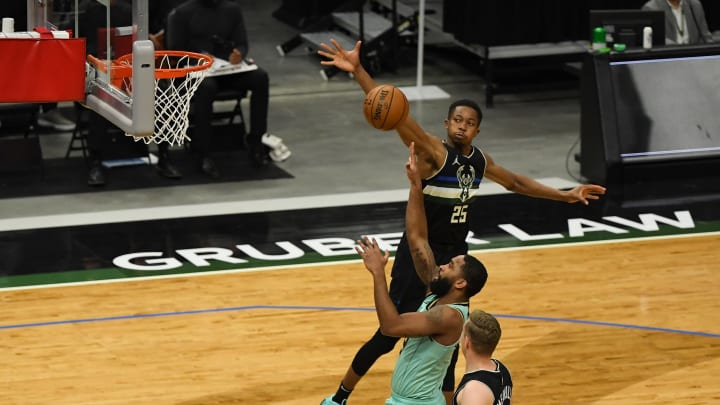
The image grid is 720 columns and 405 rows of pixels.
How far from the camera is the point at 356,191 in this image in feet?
40.5

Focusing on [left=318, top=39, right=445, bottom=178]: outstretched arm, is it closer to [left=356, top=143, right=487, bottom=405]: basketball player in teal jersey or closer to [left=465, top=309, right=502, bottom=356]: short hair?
[left=356, top=143, right=487, bottom=405]: basketball player in teal jersey

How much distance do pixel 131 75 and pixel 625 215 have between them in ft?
18.1

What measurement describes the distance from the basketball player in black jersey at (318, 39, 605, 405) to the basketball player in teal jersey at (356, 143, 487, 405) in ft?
1.33

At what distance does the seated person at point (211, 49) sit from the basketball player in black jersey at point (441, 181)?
17.4ft

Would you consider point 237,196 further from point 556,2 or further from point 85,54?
point 556,2

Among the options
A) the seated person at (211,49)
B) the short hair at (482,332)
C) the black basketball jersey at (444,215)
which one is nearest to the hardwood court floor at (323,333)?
the black basketball jersey at (444,215)

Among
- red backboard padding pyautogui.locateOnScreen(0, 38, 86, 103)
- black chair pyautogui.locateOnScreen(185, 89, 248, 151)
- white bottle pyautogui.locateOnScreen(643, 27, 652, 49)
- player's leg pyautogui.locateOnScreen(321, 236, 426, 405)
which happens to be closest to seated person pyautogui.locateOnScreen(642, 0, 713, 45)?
white bottle pyautogui.locateOnScreen(643, 27, 652, 49)

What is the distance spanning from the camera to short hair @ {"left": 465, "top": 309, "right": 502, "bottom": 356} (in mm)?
6109

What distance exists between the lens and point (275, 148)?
43.2 ft

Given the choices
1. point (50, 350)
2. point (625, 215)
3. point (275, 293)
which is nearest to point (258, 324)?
point (275, 293)

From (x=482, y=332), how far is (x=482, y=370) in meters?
0.18

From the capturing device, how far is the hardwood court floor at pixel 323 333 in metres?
8.30

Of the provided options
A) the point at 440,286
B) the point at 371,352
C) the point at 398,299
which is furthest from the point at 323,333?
the point at 440,286

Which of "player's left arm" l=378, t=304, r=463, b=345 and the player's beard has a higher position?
the player's beard
